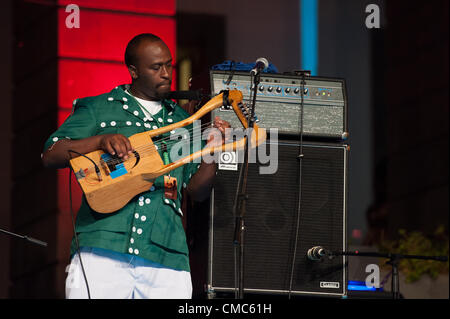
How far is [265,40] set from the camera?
5785 mm

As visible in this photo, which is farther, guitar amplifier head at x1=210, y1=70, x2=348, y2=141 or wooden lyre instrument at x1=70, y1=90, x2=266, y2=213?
guitar amplifier head at x1=210, y1=70, x2=348, y2=141

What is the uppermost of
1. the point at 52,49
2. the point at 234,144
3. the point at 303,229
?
the point at 52,49

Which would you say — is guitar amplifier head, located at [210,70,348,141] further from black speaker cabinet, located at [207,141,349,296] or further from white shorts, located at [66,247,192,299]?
white shorts, located at [66,247,192,299]

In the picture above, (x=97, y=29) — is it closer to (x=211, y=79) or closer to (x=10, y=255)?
(x=10, y=255)

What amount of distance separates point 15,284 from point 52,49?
153 cm

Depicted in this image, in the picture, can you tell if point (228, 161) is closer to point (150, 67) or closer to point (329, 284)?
point (150, 67)

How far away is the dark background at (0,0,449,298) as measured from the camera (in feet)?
16.6

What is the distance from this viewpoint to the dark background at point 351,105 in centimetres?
506

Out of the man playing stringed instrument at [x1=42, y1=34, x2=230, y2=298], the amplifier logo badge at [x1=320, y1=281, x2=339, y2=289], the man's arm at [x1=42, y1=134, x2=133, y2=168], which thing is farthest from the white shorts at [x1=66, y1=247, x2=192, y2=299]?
the amplifier logo badge at [x1=320, y1=281, x2=339, y2=289]

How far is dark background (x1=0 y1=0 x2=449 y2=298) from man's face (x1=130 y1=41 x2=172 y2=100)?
2194mm

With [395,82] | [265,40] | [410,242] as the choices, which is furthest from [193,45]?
[410,242]

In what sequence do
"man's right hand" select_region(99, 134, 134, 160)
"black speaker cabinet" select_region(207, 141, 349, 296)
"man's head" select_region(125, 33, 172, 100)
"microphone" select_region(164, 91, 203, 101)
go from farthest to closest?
"black speaker cabinet" select_region(207, 141, 349, 296), "man's head" select_region(125, 33, 172, 100), "microphone" select_region(164, 91, 203, 101), "man's right hand" select_region(99, 134, 134, 160)

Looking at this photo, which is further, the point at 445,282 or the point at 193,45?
the point at 193,45

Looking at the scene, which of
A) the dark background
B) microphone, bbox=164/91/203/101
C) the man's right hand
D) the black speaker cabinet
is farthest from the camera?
the dark background
